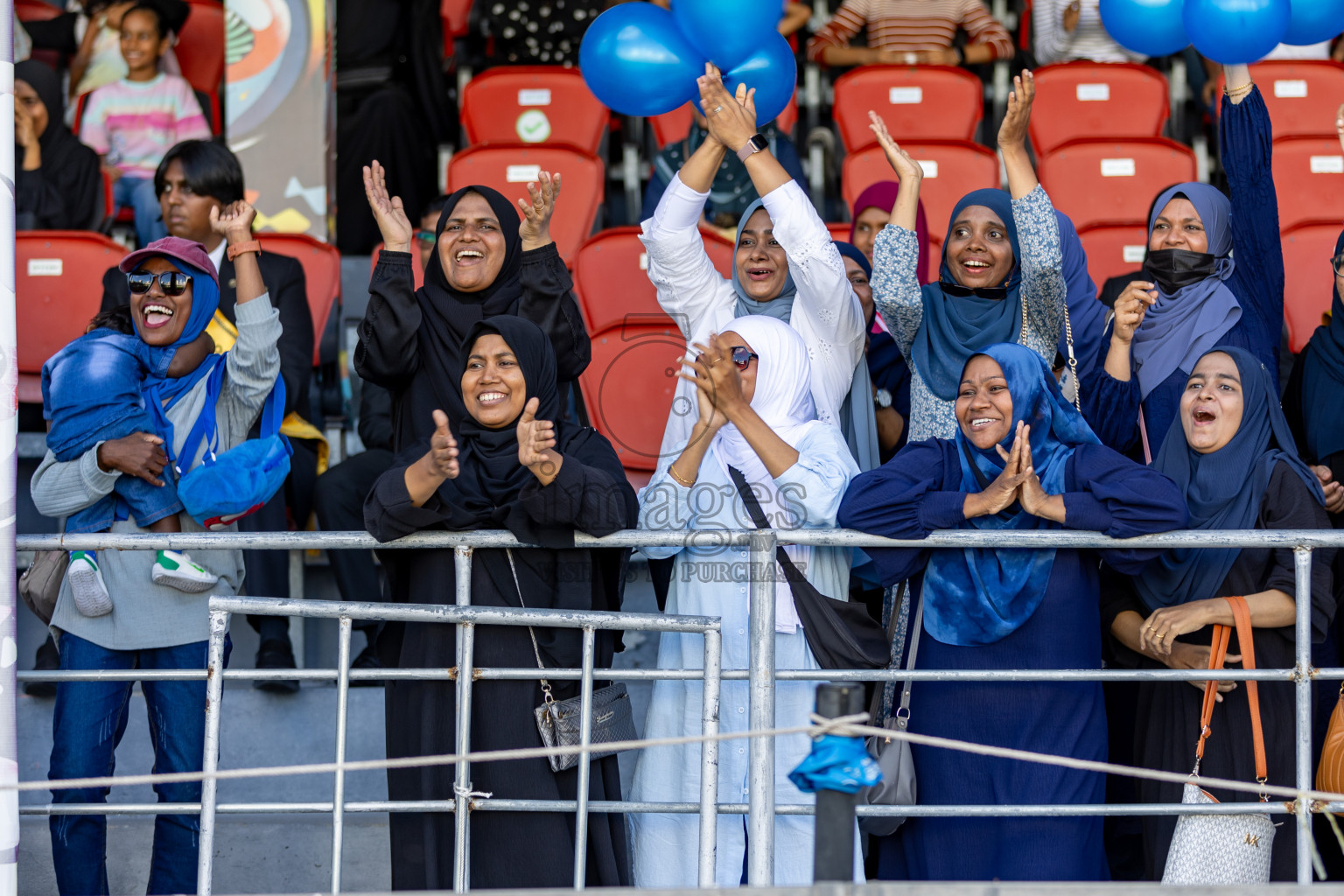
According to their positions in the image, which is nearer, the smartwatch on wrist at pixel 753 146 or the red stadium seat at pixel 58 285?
the smartwatch on wrist at pixel 753 146

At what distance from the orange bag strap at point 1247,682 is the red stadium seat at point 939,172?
8.58ft

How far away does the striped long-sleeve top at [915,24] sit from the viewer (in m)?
6.41

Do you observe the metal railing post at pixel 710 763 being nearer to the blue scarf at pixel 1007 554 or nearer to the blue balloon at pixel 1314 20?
the blue scarf at pixel 1007 554

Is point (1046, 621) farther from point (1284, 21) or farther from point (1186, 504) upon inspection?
point (1284, 21)

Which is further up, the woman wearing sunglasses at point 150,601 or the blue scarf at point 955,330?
the blue scarf at point 955,330

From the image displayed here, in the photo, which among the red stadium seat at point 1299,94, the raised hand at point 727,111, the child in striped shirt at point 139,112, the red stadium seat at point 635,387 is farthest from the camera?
the red stadium seat at point 1299,94

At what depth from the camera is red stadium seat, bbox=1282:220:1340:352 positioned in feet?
16.3

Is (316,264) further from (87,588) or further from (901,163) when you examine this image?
(901,163)

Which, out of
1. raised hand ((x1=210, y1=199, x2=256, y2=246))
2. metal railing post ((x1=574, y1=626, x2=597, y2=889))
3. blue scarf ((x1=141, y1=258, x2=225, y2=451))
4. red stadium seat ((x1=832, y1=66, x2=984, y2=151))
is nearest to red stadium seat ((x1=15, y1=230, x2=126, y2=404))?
raised hand ((x1=210, y1=199, x2=256, y2=246))

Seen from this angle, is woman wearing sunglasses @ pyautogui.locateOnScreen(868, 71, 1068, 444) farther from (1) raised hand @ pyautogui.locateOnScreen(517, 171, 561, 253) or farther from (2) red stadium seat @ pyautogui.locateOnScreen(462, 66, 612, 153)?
(2) red stadium seat @ pyautogui.locateOnScreen(462, 66, 612, 153)

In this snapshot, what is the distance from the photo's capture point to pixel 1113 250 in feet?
17.0

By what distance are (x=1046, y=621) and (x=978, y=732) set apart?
28cm

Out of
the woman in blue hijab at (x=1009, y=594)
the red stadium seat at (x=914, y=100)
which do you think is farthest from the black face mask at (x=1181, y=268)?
the red stadium seat at (x=914, y=100)

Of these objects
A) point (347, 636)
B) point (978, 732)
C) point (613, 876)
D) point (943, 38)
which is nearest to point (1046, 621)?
point (978, 732)
